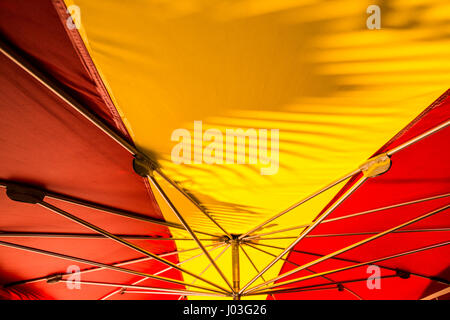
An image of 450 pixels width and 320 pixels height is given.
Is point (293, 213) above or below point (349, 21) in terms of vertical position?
below

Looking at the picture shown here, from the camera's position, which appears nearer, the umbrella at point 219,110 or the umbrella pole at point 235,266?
the umbrella at point 219,110

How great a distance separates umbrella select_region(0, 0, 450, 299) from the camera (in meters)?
0.96

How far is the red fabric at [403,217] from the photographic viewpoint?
1.61 metres

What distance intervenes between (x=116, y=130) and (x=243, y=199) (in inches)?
45.3

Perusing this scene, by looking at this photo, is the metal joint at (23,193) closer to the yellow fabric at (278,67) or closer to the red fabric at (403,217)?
the yellow fabric at (278,67)

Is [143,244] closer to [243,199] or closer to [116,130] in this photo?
[243,199]

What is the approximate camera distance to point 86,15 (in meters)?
0.92

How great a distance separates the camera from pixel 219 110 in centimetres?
134

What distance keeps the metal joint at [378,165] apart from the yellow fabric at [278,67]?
0.61 feet

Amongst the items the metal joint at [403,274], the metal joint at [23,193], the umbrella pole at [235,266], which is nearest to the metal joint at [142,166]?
the metal joint at [23,193]

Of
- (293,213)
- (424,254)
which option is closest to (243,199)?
(293,213)

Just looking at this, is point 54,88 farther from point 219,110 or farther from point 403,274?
point 403,274

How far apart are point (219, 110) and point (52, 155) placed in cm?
106

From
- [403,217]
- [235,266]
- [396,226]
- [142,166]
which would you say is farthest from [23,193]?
[403,217]
